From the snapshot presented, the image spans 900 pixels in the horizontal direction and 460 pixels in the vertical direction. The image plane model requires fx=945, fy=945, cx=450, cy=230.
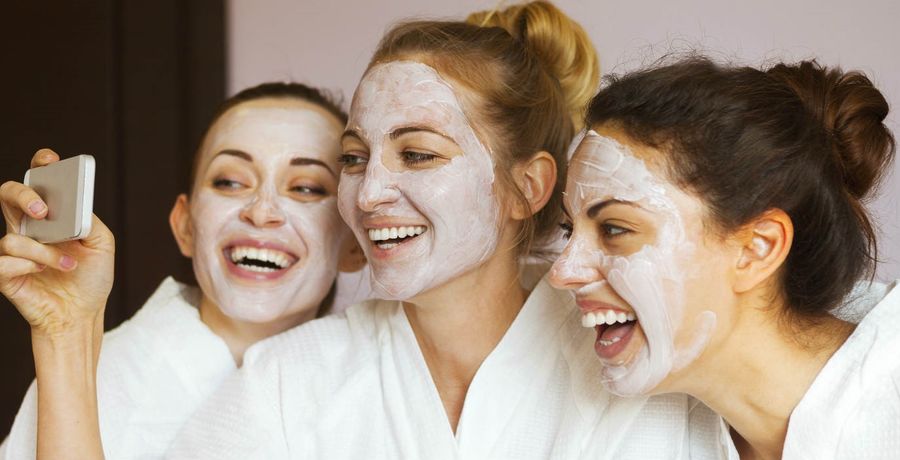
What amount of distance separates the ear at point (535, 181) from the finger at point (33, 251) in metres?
0.64

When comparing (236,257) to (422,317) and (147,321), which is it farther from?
(422,317)

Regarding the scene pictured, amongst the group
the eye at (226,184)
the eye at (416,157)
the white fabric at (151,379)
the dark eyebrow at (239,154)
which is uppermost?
→ the eye at (416,157)

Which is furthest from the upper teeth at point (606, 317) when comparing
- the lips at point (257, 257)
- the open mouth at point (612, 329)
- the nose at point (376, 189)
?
the lips at point (257, 257)

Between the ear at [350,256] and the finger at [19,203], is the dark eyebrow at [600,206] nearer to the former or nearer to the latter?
the ear at [350,256]

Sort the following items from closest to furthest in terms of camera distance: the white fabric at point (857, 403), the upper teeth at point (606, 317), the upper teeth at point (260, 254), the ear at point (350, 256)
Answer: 1. the white fabric at point (857, 403)
2. the upper teeth at point (606, 317)
3. the upper teeth at point (260, 254)
4. the ear at point (350, 256)

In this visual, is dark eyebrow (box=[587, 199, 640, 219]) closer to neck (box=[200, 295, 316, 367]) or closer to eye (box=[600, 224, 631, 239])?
eye (box=[600, 224, 631, 239])

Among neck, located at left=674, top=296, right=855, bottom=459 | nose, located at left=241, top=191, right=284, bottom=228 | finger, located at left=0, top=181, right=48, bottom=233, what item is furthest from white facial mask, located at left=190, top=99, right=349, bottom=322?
neck, located at left=674, top=296, right=855, bottom=459

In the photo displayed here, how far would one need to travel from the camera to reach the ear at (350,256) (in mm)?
1651

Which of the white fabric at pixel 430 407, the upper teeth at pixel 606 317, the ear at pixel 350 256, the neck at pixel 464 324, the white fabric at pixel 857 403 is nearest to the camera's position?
the white fabric at pixel 857 403

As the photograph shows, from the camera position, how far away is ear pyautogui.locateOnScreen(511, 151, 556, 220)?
144 centimetres

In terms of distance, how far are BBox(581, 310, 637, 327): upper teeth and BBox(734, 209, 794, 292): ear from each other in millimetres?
141

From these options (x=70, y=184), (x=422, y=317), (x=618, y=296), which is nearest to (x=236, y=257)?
(x=422, y=317)

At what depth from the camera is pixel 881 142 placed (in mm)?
1212

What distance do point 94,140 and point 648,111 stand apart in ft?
5.01
